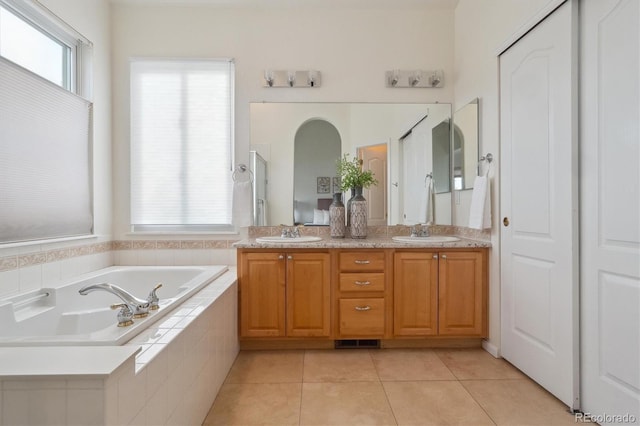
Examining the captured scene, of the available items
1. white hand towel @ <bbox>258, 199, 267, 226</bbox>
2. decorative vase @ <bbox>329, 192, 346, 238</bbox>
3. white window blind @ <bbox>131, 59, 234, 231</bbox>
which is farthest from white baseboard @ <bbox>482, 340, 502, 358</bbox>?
white window blind @ <bbox>131, 59, 234, 231</bbox>

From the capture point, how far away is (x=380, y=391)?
6.01 ft

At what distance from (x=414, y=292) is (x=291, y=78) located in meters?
1.99

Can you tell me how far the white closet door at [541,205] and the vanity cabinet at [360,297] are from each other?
2.68 ft

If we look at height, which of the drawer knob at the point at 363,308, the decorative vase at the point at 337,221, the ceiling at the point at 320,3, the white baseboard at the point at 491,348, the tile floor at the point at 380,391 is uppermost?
the ceiling at the point at 320,3

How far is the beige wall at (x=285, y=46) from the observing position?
2.71 metres

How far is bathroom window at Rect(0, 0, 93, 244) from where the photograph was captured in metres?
1.72

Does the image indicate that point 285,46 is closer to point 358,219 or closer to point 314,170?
point 314,170

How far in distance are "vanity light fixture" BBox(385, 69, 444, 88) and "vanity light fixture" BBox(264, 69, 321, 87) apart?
0.64 m

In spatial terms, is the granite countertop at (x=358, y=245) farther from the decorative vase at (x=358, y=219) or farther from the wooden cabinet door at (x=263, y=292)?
the decorative vase at (x=358, y=219)

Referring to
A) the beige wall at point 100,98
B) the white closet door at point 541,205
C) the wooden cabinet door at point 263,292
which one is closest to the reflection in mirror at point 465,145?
the white closet door at point 541,205

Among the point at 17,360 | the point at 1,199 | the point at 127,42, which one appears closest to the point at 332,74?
the point at 127,42

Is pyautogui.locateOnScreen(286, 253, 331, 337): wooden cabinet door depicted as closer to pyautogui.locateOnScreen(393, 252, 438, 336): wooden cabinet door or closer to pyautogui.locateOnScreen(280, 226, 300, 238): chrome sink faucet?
pyautogui.locateOnScreen(280, 226, 300, 238): chrome sink faucet

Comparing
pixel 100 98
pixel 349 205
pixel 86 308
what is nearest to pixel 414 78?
pixel 349 205

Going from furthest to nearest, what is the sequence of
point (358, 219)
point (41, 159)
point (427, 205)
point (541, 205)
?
point (427, 205)
point (358, 219)
point (41, 159)
point (541, 205)
